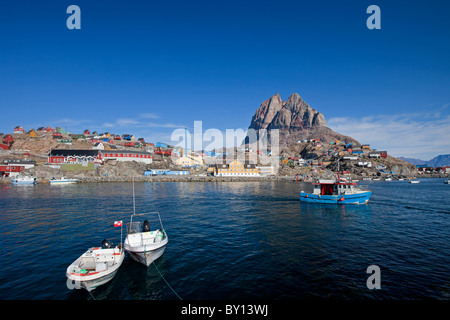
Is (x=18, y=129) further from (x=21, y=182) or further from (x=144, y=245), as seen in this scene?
(x=144, y=245)

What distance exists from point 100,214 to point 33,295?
23.5 m

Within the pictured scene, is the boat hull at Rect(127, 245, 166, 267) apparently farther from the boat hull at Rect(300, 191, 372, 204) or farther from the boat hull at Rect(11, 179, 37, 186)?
the boat hull at Rect(11, 179, 37, 186)

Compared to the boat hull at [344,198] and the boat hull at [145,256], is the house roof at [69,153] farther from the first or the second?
the boat hull at [145,256]

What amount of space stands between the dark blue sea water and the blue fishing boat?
8.92 metres

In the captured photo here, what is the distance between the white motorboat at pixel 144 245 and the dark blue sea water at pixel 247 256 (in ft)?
2.48

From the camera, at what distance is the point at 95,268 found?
14109 millimetres

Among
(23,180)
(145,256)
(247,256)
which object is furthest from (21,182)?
(247,256)

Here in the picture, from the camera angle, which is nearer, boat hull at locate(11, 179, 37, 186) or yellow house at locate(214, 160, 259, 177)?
boat hull at locate(11, 179, 37, 186)

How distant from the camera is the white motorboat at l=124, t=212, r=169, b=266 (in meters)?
16.3

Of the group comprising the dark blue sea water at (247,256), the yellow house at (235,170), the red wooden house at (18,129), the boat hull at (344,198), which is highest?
the red wooden house at (18,129)

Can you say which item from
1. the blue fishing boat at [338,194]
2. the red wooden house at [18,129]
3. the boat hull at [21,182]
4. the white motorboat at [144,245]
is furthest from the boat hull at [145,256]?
the red wooden house at [18,129]

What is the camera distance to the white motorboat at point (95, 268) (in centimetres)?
1290

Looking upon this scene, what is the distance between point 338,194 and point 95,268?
46696 millimetres

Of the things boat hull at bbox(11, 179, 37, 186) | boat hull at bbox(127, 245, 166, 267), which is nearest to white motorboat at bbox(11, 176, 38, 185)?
boat hull at bbox(11, 179, 37, 186)
